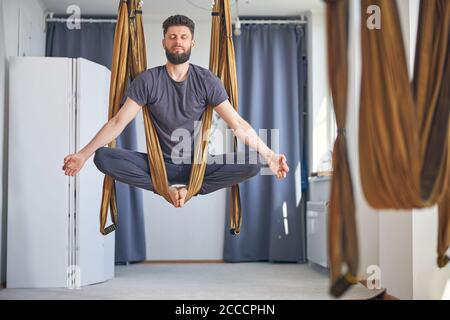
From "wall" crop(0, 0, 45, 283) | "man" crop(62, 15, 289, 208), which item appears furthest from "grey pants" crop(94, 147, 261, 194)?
"wall" crop(0, 0, 45, 283)

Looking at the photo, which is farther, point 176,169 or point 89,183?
Answer: point 89,183

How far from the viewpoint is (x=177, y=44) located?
124 inches

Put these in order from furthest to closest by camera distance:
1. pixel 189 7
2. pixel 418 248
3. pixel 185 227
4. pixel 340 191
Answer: pixel 185 227, pixel 189 7, pixel 418 248, pixel 340 191

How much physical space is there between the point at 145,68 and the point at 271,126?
2.97 metres

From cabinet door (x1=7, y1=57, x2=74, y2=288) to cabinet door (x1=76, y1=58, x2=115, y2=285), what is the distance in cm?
10

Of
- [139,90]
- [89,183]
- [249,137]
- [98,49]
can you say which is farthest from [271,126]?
[139,90]

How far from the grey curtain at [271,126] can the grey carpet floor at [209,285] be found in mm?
194

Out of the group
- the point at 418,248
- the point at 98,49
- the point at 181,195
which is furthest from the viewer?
the point at 98,49

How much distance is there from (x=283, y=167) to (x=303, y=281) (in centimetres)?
225

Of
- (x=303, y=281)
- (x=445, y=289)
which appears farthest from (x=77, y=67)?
(x=445, y=289)

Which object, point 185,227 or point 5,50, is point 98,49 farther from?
point 185,227

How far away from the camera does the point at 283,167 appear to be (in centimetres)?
310

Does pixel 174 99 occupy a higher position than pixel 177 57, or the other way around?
pixel 177 57
